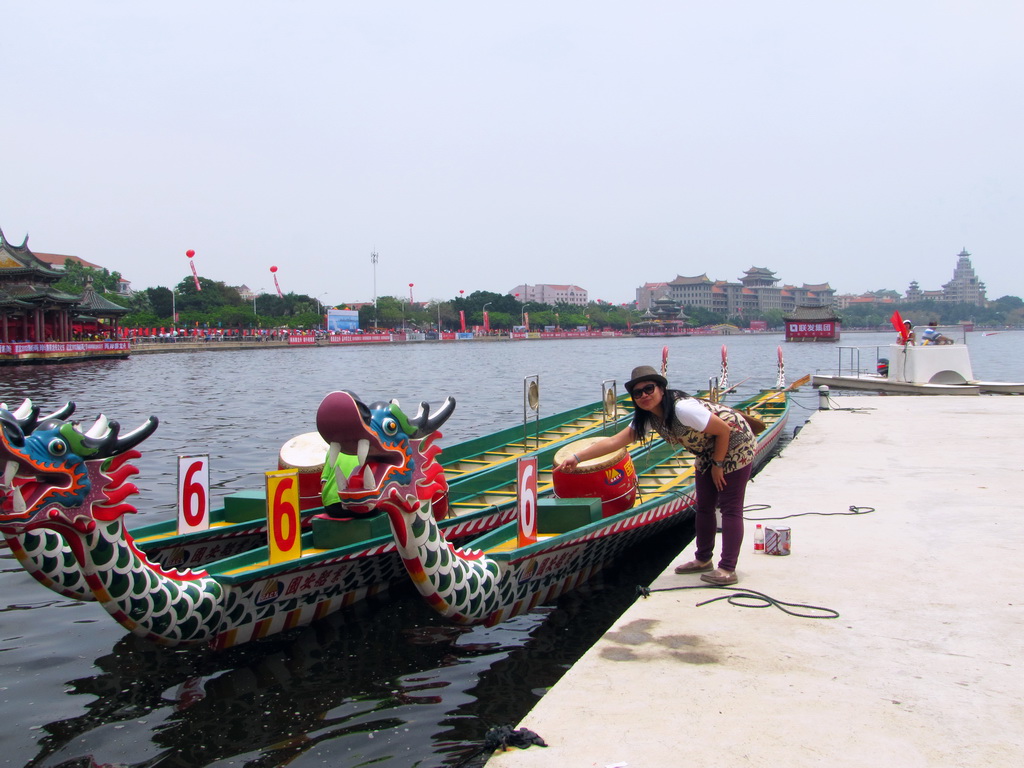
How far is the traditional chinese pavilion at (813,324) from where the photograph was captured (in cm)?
11000

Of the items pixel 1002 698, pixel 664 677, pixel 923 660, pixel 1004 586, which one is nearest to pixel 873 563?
pixel 1004 586

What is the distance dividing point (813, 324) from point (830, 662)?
113 m

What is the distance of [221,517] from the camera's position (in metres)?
8.98

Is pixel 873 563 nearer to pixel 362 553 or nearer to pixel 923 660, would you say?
pixel 923 660

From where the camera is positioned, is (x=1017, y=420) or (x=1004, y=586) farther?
(x=1017, y=420)

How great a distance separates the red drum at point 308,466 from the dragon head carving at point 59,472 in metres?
3.23

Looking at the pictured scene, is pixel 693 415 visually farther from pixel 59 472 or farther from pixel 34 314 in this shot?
pixel 34 314

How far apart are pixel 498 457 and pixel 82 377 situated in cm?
3928

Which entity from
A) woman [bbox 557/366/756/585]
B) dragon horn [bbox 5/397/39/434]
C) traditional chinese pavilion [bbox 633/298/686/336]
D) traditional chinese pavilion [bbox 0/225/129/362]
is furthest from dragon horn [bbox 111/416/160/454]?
traditional chinese pavilion [bbox 633/298/686/336]

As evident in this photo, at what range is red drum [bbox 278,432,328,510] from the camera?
9.12 meters

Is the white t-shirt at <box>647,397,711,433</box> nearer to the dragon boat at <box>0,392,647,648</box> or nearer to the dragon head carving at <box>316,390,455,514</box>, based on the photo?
the dragon boat at <box>0,392,647,648</box>

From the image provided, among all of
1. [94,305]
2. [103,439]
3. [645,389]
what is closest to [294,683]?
[103,439]

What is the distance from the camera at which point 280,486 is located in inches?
263

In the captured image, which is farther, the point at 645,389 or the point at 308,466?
the point at 308,466
